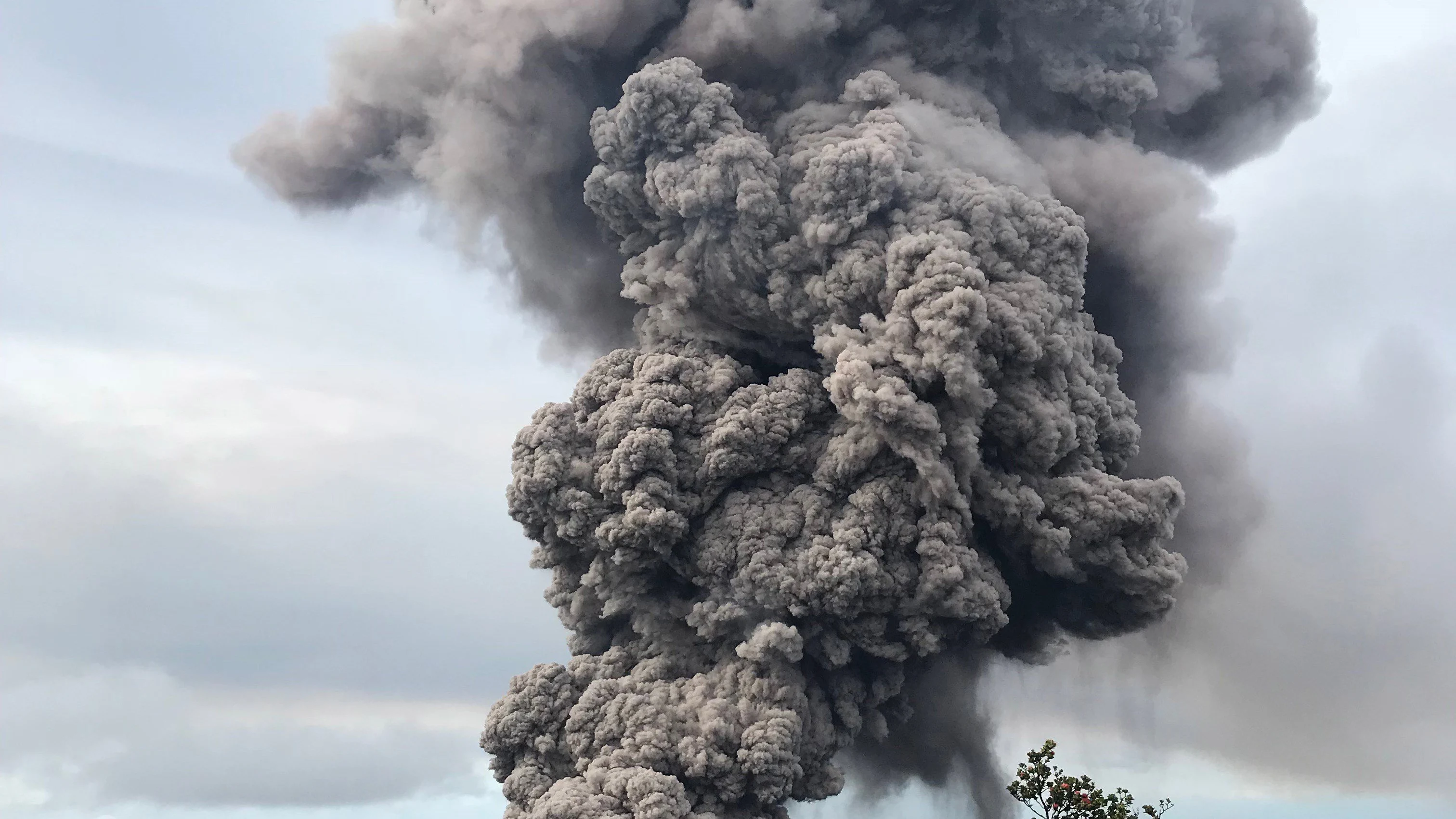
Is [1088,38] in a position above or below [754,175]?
above

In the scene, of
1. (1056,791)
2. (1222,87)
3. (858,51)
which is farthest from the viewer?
(1222,87)

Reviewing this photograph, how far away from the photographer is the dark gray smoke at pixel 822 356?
34625 mm

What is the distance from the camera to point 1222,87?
144 ft

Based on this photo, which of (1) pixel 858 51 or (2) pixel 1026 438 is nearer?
(2) pixel 1026 438

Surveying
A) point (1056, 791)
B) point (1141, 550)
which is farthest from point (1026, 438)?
point (1056, 791)

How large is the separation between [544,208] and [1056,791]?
18752 mm

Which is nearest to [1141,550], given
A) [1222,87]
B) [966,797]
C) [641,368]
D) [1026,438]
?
[1026,438]

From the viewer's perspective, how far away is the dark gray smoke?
114 feet

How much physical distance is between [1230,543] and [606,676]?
53.6ft

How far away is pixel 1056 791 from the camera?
36719mm

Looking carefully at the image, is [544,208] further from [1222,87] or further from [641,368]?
[1222,87]

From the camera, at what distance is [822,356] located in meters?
37.8

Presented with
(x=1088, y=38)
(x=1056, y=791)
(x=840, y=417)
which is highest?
(x=1088, y=38)

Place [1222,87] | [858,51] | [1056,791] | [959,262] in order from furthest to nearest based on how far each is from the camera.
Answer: [1222,87] < [858,51] < [1056,791] < [959,262]
